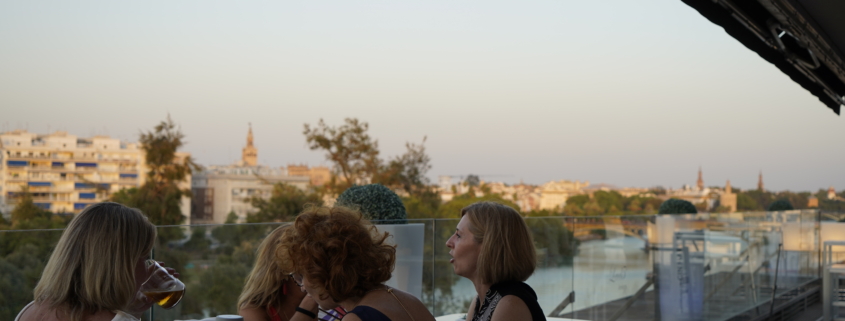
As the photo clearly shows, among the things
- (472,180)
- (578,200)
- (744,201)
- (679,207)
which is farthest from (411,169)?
(679,207)

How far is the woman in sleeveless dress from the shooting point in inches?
79.4

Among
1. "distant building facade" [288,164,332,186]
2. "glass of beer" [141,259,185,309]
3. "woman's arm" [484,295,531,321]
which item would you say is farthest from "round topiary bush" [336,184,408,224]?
"distant building facade" [288,164,332,186]

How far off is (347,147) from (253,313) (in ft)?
85.9

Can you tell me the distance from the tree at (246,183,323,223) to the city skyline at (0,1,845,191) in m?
4.23

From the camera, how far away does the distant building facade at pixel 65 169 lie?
106 ft

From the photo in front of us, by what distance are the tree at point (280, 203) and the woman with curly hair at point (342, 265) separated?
84.8ft

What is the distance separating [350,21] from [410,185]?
15.1 meters

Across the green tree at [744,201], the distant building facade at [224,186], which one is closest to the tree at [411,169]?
the green tree at [744,201]

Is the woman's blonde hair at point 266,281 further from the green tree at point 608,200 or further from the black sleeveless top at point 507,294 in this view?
the green tree at point 608,200

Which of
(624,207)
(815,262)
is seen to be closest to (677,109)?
(624,207)

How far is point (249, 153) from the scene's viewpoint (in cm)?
4616

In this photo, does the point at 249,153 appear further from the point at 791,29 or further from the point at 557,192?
the point at 791,29

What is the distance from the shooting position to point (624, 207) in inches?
1420

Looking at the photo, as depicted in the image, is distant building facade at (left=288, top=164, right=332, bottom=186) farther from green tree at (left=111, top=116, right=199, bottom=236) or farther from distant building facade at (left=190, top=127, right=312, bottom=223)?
green tree at (left=111, top=116, right=199, bottom=236)
